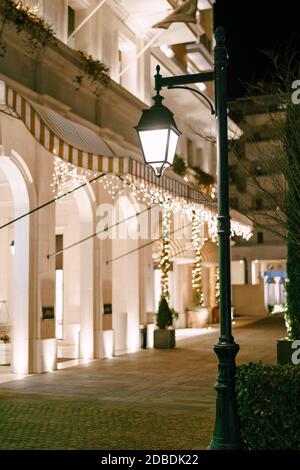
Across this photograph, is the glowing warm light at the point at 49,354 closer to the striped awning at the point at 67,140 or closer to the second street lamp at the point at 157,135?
the striped awning at the point at 67,140

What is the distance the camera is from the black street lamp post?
6945 mm

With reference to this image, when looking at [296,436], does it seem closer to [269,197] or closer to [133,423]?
[133,423]

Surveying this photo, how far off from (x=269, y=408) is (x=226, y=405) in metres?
0.47

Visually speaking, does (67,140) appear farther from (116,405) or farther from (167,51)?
(167,51)

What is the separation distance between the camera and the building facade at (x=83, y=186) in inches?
569

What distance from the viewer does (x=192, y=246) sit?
28781mm

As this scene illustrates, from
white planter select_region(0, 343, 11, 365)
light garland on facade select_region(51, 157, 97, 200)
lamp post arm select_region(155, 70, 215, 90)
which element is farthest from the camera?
white planter select_region(0, 343, 11, 365)

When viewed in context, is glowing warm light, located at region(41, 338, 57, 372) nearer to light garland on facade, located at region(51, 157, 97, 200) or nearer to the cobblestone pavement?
the cobblestone pavement

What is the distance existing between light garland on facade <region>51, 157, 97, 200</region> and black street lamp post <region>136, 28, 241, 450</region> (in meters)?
8.43

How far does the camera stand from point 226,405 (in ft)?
22.8

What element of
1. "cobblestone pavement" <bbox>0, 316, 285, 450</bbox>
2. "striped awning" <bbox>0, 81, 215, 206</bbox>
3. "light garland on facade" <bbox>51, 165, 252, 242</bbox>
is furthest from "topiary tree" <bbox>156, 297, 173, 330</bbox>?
"striped awning" <bbox>0, 81, 215, 206</bbox>

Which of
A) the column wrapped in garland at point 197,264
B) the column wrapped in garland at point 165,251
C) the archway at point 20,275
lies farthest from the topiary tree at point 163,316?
the column wrapped in garland at point 197,264

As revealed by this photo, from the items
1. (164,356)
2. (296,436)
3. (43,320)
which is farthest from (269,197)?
(164,356)
